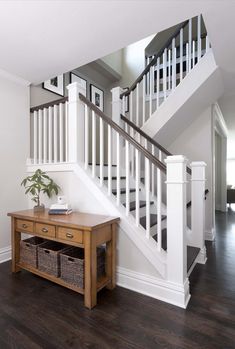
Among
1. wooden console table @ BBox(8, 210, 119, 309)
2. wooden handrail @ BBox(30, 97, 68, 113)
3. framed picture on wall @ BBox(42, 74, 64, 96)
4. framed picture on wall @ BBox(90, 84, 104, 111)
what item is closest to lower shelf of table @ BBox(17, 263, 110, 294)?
wooden console table @ BBox(8, 210, 119, 309)

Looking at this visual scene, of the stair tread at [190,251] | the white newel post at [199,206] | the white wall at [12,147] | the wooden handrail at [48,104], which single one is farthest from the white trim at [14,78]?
the stair tread at [190,251]

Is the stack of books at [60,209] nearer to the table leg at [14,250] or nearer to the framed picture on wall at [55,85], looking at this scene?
the table leg at [14,250]

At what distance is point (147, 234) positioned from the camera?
1.96 m

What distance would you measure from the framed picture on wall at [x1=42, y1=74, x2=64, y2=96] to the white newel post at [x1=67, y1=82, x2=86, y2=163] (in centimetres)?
115

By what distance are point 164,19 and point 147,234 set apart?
1962mm

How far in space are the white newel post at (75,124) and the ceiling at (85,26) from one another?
0.39 meters

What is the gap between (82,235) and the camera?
5.78 ft

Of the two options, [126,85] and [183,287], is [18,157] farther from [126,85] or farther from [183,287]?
[126,85]

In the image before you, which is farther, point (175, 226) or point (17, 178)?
point (17, 178)

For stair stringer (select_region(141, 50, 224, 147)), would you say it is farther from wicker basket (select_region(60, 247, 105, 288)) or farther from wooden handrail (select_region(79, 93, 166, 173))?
wicker basket (select_region(60, 247, 105, 288))

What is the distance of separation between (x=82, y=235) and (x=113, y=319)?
26.5 inches

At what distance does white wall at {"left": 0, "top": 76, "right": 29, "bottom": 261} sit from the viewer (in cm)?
270

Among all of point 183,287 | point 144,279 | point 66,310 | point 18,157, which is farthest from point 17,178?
point 183,287

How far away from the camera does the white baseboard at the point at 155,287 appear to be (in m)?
1.75
